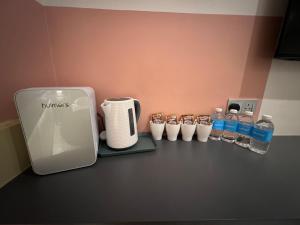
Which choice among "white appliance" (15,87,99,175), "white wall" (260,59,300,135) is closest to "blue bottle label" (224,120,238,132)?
"white wall" (260,59,300,135)

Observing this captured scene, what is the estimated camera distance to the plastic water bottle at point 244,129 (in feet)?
2.36

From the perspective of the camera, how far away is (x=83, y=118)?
0.50 metres

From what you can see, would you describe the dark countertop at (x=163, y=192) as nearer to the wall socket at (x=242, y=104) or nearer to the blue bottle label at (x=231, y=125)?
the blue bottle label at (x=231, y=125)

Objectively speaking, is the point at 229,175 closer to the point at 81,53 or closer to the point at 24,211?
the point at 24,211

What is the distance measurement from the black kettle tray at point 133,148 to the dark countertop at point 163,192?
2 centimetres

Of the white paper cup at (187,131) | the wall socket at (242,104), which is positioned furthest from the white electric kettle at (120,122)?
the wall socket at (242,104)

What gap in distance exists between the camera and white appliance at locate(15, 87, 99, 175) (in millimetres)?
440

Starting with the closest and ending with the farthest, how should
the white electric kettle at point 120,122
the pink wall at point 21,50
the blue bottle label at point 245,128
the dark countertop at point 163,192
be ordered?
1. the dark countertop at point 163,192
2. the pink wall at point 21,50
3. the white electric kettle at point 120,122
4. the blue bottle label at point 245,128

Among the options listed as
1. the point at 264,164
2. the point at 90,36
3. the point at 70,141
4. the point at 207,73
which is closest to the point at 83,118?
the point at 70,141

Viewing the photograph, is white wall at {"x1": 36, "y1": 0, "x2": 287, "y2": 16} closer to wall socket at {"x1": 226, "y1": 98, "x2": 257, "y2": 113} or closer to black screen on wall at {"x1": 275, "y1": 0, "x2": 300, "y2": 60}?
black screen on wall at {"x1": 275, "y1": 0, "x2": 300, "y2": 60}

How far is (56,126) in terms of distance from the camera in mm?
474

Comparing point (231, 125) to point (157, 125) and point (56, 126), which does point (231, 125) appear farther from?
point (56, 126)

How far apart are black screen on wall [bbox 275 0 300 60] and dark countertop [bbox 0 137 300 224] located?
0.49 m

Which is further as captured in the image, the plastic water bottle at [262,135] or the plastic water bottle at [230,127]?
the plastic water bottle at [230,127]
